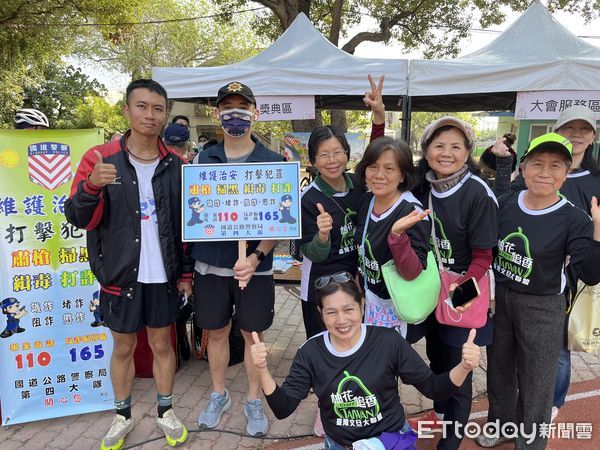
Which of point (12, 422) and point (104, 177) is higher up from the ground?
point (104, 177)

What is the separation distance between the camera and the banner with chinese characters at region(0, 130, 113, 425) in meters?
2.78

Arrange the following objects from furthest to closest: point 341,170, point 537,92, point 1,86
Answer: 1. point 1,86
2. point 537,92
3. point 341,170

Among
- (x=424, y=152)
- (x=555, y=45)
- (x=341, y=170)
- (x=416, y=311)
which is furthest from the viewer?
(x=555, y=45)

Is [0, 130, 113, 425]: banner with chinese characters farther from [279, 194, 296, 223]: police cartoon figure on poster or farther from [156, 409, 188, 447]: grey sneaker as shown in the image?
[279, 194, 296, 223]: police cartoon figure on poster

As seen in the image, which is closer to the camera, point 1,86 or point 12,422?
point 12,422

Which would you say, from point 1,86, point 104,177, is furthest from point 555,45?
point 1,86

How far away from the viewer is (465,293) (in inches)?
83.4

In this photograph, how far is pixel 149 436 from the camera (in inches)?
114

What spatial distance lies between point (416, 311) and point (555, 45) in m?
5.08

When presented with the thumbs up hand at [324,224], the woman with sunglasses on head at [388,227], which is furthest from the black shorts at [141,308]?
the woman with sunglasses on head at [388,227]

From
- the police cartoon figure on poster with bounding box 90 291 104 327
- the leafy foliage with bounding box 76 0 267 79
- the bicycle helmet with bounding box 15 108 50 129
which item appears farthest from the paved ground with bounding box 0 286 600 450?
the leafy foliage with bounding box 76 0 267 79

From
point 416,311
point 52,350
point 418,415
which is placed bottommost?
point 418,415

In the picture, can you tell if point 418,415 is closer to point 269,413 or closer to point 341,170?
point 269,413

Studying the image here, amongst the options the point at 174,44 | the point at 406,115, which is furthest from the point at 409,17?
the point at 174,44
